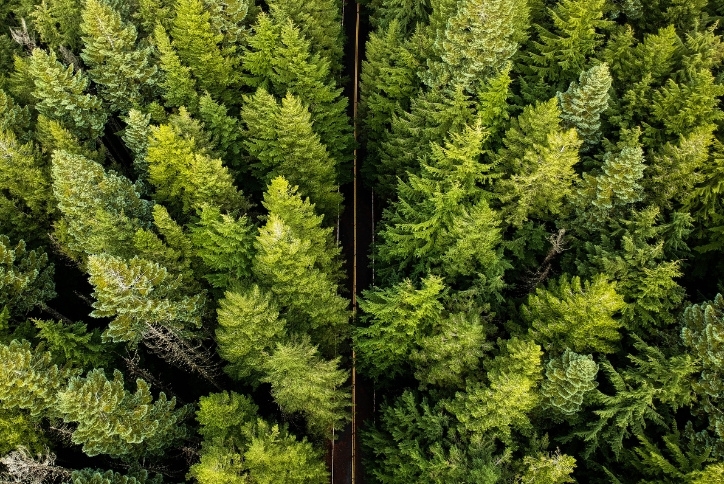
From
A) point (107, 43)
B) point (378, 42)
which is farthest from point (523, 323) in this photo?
point (107, 43)

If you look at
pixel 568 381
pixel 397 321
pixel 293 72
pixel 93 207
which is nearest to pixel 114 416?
pixel 93 207

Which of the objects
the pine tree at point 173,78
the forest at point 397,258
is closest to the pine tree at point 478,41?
the forest at point 397,258

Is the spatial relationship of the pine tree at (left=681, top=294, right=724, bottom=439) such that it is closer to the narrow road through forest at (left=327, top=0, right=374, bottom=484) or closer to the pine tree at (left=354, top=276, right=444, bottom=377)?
the pine tree at (left=354, top=276, right=444, bottom=377)

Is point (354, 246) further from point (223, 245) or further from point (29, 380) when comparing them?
point (29, 380)

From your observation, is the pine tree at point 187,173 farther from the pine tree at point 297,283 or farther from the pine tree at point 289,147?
the pine tree at point 297,283

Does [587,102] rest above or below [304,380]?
above

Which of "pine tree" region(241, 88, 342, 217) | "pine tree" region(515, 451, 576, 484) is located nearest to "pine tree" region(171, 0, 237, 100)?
"pine tree" region(241, 88, 342, 217)
